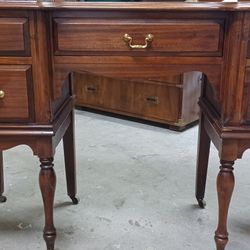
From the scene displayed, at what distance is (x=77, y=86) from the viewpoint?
2852mm

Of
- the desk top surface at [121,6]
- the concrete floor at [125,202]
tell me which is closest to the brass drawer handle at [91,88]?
the concrete floor at [125,202]

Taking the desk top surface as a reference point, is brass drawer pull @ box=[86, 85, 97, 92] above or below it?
below

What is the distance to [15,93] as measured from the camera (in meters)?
1.04

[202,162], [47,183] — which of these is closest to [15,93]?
[47,183]

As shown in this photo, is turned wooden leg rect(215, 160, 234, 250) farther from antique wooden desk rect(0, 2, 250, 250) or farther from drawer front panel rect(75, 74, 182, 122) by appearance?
drawer front panel rect(75, 74, 182, 122)

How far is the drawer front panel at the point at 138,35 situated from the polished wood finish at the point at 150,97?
1362 mm

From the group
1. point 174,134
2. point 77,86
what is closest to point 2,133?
point 174,134

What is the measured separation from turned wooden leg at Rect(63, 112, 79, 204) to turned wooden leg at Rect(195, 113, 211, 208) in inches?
18.5

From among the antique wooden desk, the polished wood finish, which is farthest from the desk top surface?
the polished wood finish

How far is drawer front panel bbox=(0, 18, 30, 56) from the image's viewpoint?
981mm

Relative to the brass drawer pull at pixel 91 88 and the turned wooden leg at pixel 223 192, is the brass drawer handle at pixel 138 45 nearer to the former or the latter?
the turned wooden leg at pixel 223 192

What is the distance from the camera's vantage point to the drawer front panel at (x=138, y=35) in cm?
100

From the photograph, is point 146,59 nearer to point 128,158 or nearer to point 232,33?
point 232,33

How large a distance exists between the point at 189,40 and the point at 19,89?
46 cm
